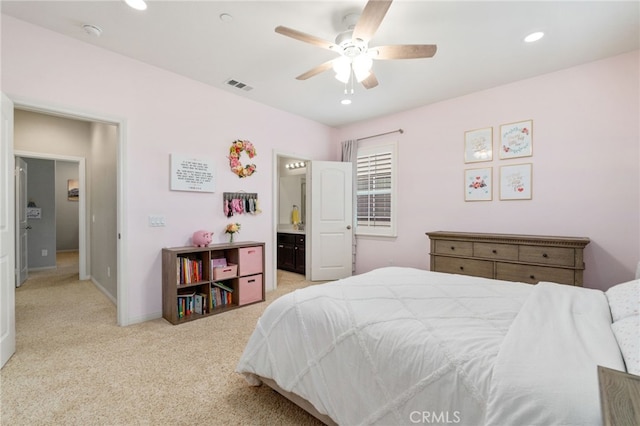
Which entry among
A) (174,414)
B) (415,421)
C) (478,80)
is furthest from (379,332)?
(478,80)

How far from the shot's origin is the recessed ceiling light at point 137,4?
6.82 feet

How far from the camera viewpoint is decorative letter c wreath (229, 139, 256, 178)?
373 cm

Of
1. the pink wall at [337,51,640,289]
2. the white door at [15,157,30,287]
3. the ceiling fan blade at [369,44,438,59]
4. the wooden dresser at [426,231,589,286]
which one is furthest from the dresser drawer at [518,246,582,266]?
the white door at [15,157,30,287]

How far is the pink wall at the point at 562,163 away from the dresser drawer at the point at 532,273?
0.49 m

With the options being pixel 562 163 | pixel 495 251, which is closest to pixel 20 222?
pixel 495 251

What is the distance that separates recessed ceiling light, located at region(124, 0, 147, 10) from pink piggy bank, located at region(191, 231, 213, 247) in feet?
6.84

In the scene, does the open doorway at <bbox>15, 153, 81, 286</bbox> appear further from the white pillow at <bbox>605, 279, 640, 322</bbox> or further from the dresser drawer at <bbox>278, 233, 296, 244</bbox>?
the white pillow at <bbox>605, 279, 640, 322</bbox>

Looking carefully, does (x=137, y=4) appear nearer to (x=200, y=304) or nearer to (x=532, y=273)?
(x=200, y=304)

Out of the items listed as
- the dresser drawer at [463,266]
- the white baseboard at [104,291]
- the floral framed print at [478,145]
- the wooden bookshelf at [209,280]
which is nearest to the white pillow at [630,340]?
the dresser drawer at [463,266]

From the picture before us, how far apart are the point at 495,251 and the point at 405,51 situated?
2264 mm

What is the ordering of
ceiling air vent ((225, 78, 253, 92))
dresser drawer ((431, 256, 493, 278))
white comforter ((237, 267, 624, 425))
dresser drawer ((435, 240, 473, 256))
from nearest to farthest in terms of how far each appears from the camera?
white comforter ((237, 267, 624, 425)), dresser drawer ((431, 256, 493, 278)), dresser drawer ((435, 240, 473, 256)), ceiling air vent ((225, 78, 253, 92))

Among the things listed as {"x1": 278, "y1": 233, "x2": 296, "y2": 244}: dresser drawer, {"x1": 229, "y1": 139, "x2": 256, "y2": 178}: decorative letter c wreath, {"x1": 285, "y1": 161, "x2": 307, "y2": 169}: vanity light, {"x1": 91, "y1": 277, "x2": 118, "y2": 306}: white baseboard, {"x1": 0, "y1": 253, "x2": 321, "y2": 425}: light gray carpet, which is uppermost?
{"x1": 285, "y1": 161, "x2": 307, "y2": 169}: vanity light

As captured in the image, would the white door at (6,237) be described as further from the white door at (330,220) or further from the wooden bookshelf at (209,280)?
the white door at (330,220)

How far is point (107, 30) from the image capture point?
2461 millimetres
